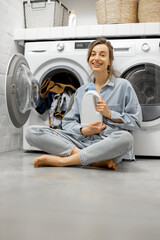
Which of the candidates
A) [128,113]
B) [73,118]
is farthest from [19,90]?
[128,113]

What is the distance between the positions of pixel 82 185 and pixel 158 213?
A: 44 cm

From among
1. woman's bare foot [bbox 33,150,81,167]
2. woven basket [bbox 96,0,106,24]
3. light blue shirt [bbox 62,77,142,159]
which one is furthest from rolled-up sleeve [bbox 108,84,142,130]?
woven basket [bbox 96,0,106,24]

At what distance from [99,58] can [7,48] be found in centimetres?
90

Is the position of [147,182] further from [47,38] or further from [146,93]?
[47,38]

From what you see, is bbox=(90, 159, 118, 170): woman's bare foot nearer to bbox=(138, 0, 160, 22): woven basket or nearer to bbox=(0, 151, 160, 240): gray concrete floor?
bbox=(0, 151, 160, 240): gray concrete floor

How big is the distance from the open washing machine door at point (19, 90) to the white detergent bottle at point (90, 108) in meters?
0.50

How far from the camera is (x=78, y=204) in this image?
3.30 feet

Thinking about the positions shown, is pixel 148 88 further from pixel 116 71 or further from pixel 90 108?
pixel 90 108

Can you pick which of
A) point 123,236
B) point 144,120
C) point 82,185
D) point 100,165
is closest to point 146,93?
point 144,120

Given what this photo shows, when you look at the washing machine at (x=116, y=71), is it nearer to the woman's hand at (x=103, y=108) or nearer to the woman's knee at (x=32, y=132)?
the woman's knee at (x=32, y=132)

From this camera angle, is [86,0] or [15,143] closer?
[15,143]

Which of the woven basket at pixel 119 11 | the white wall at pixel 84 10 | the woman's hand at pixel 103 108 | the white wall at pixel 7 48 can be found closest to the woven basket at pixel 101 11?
the woven basket at pixel 119 11

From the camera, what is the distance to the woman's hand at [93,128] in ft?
5.75

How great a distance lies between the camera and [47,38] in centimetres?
239
